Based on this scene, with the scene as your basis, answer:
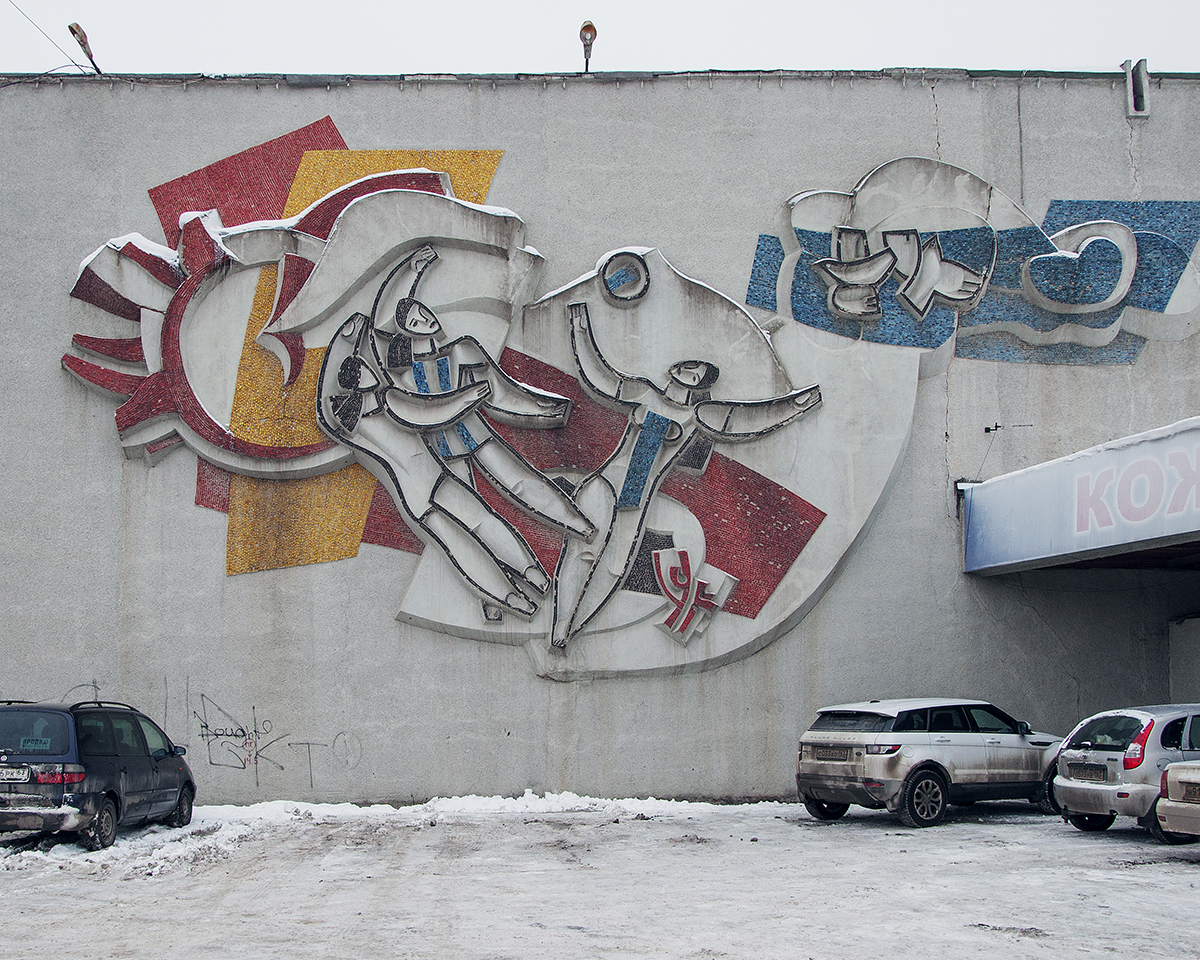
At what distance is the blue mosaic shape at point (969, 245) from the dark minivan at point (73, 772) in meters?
12.0

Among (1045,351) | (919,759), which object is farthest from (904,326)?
(919,759)

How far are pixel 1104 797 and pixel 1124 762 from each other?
1.33ft

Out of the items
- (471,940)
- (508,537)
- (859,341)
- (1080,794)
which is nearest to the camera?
(471,940)

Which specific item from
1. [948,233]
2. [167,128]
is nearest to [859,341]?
[948,233]

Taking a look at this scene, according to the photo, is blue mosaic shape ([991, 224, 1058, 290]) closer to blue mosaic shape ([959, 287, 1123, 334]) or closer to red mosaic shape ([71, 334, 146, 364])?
blue mosaic shape ([959, 287, 1123, 334])

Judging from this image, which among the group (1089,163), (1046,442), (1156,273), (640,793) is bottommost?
(640,793)

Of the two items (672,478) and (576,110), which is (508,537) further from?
(576,110)

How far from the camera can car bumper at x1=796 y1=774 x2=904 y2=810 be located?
40.5 ft

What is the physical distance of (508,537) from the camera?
48.4 ft

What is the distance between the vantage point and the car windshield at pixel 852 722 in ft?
41.6

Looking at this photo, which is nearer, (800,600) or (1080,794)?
(1080,794)

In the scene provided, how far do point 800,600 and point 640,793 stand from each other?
328cm

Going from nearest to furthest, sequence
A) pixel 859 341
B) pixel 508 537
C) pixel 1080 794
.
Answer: pixel 1080 794 < pixel 508 537 < pixel 859 341

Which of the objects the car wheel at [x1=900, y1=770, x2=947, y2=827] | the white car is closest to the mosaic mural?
the car wheel at [x1=900, y1=770, x2=947, y2=827]
